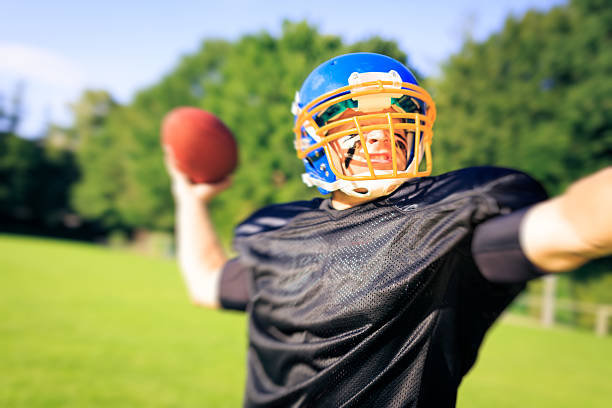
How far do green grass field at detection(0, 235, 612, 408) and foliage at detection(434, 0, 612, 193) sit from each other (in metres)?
10.1

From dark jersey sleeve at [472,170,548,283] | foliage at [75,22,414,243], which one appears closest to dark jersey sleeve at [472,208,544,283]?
dark jersey sleeve at [472,170,548,283]

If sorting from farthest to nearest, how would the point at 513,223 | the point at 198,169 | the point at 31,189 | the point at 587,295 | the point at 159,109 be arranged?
the point at 31,189
the point at 159,109
the point at 587,295
the point at 198,169
the point at 513,223

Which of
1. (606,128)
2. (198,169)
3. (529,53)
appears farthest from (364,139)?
(529,53)

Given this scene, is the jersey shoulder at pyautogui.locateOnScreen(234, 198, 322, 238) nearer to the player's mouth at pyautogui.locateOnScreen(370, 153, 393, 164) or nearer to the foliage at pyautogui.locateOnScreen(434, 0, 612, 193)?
the player's mouth at pyautogui.locateOnScreen(370, 153, 393, 164)

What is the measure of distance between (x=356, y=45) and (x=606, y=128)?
2278 cm

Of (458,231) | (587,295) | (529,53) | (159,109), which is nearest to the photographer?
(458,231)

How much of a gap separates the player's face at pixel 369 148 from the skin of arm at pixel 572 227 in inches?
17.3

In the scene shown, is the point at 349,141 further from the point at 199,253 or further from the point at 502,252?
the point at 199,253

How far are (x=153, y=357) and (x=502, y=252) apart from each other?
6663mm

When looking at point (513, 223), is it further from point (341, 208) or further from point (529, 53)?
point (529, 53)

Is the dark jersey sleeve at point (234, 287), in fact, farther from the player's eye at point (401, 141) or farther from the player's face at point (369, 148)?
the player's eye at point (401, 141)

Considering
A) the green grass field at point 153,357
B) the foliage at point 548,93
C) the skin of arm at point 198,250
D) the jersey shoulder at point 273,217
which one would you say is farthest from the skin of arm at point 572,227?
the foliage at point 548,93

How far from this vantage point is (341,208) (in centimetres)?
138

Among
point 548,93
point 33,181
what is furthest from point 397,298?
point 33,181
